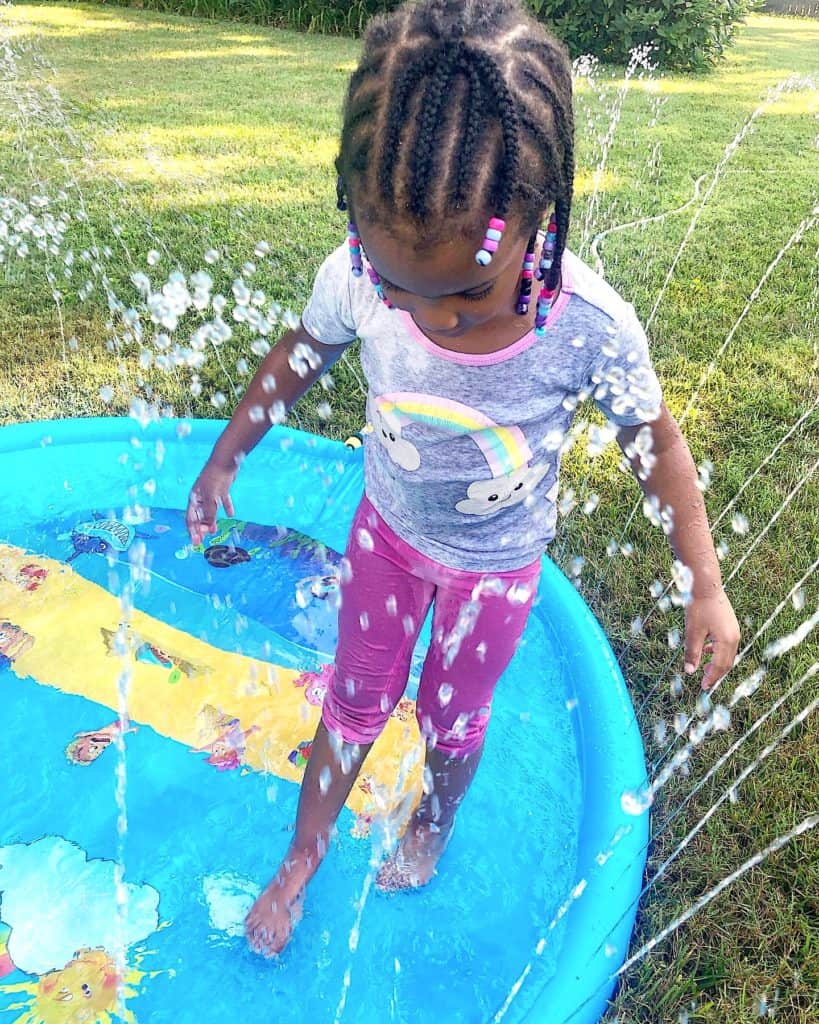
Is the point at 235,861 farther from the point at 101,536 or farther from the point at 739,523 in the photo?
the point at 739,523

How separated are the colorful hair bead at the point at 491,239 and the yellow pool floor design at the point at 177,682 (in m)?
1.44

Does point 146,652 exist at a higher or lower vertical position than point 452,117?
lower

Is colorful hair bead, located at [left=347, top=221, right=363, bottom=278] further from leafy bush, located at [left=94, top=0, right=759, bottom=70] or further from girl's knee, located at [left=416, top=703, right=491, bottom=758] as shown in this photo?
leafy bush, located at [left=94, top=0, right=759, bottom=70]

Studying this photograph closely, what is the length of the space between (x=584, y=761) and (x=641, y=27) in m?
9.07

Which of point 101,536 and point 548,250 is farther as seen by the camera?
point 101,536

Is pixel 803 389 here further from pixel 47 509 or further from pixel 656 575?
pixel 47 509

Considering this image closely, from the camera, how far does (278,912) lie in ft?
6.00

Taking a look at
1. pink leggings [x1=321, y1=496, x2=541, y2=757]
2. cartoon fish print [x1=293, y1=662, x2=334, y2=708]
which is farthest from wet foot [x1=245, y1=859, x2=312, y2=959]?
cartoon fish print [x1=293, y1=662, x2=334, y2=708]

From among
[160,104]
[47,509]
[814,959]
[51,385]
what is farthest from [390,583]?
[160,104]

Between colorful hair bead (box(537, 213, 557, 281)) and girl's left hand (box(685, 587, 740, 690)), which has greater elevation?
colorful hair bead (box(537, 213, 557, 281))

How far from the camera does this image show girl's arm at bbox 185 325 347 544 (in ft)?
5.62

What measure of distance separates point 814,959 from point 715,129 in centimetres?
684

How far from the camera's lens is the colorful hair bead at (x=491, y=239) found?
42.9 inches

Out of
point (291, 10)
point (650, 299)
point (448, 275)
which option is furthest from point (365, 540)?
point (291, 10)
